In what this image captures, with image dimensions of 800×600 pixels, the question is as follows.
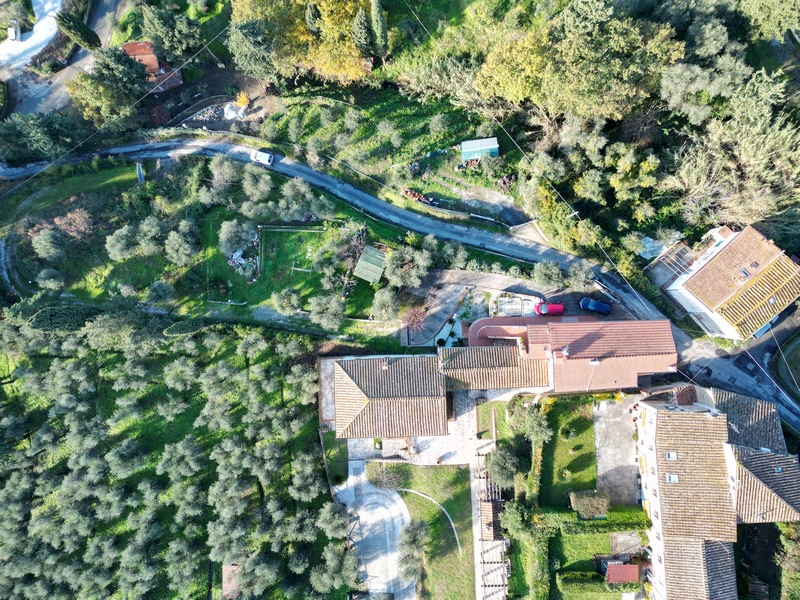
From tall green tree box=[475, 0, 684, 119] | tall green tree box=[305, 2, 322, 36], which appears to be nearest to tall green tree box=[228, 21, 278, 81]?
tall green tree box=[305, 2, 322, 36]

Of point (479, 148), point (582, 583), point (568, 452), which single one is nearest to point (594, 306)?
point (568, 452)

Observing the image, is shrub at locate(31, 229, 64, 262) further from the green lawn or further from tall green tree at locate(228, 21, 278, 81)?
the green lawn

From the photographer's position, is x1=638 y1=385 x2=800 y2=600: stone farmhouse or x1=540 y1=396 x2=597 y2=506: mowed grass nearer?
x1=638 y1=385 x2=800 y2=600: stone farmhouse

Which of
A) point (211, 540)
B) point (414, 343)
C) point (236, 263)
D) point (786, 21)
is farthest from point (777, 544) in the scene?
point (236, 263)

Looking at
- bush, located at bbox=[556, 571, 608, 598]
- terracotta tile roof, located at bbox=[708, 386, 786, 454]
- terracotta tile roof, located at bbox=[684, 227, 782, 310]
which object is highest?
terracotta tile roof, located at bbox=[684, 227, 782, 310]

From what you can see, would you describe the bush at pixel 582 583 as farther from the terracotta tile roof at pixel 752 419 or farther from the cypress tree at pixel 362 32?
the cypress tree at pixel 362 32

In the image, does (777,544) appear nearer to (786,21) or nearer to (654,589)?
(654,589)

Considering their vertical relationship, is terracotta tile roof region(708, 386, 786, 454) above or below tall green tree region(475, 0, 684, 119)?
below
